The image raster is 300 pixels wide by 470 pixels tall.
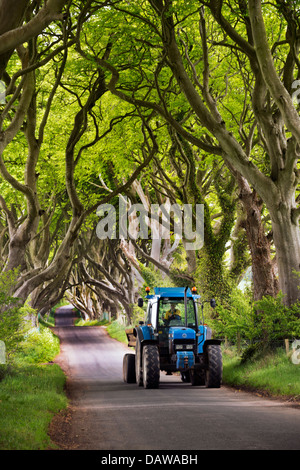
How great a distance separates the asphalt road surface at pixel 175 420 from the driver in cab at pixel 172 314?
77.1 inches

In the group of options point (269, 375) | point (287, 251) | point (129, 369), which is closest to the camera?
point (269, 375)

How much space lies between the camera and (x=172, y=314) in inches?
697

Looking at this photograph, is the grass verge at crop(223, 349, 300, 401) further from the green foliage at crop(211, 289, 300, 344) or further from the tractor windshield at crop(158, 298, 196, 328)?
the tractor windshield at crop(158, 298, 196, 328)

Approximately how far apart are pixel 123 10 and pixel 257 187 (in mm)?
5930

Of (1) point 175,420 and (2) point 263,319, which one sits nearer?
(1) point 175,420

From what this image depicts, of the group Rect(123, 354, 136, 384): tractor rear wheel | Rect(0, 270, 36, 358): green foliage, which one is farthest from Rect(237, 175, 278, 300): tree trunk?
Rect(0, 270, 36, 358): green foliage

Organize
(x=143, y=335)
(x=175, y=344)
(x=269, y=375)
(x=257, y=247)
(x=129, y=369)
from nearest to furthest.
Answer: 1. (x=269, y=375)
2. (x=175, y=344)
3. (x=143, y=335)
4. (x=129, y=369)
5. (x=257, y=247)

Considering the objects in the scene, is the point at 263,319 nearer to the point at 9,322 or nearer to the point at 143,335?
the point at 143,335

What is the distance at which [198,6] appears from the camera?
1747 cm

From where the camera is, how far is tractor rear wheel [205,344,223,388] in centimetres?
1598

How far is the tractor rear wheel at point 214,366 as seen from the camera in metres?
16.0

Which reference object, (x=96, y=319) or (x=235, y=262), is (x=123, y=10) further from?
(x=96, y=319)

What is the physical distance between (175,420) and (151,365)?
569 centimetres

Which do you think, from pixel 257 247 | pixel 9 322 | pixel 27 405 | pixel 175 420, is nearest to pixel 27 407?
pixel 27 405
